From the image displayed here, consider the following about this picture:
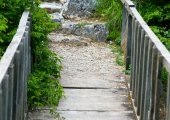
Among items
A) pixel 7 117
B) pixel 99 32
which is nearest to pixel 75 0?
pixel 99 32

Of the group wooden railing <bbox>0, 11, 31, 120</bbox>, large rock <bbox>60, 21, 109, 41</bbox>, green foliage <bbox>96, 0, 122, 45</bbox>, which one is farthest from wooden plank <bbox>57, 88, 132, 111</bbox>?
large rock <bbox>60, 21, 109, 41</bbox>

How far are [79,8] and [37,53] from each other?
16.0ft

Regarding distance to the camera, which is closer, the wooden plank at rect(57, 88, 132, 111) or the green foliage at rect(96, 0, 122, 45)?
the wooden plank at rect(57, 88, 132, 111)

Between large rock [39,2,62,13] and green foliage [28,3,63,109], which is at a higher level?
green foliage [28,3,63,109]

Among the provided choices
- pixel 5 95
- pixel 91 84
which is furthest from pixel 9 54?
pixel 91 84

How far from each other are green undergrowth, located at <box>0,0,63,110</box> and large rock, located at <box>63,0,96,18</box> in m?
4.19

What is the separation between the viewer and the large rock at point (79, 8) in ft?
37.9

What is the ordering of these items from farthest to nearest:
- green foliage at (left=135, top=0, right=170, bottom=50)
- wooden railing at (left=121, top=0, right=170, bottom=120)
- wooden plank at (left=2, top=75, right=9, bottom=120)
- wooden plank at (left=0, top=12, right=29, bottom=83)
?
green foliage at (left=135, top=0, right=170, bottom=50) < wooden railing at (left=121, top=0, right=170, bottom=120) < wooden plank at (left=0, top=12, right=29, bottom=83) < wooden plank at (left=2, top=75, right=9, bottom=120)

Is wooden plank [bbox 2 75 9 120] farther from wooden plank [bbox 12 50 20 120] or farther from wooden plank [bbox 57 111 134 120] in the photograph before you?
wooden plank [bbox 57 111 134 120]

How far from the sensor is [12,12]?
21.5 feet

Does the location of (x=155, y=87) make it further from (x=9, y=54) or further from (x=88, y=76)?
(x=88, y=76)

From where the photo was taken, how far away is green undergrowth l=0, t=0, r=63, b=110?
5.96 metres

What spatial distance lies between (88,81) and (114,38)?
3015mm

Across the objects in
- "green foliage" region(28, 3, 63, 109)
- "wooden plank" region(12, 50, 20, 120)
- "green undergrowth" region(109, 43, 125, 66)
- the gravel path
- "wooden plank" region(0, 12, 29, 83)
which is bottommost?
"green undergrowth" region(109, 43, 125, 66)
